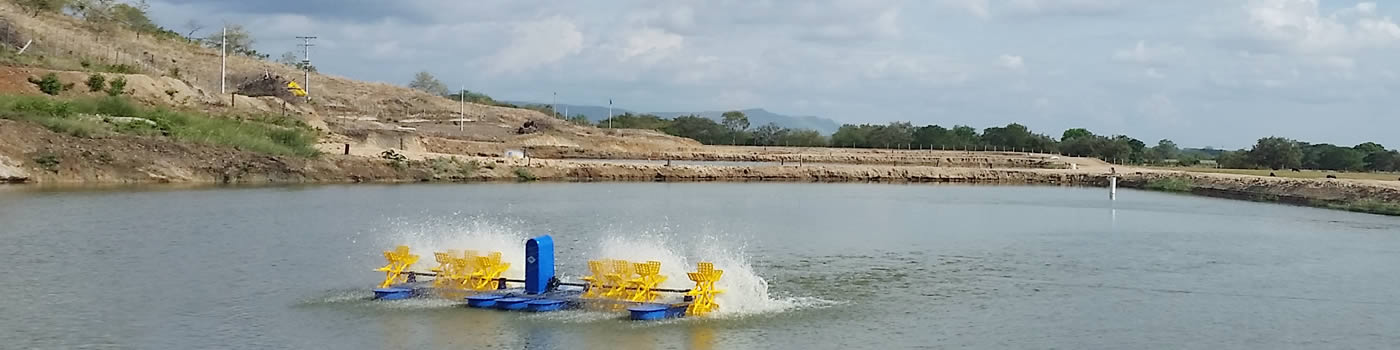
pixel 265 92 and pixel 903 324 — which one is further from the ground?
pixel 265 92

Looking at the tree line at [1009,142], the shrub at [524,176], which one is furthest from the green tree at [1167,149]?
the shrub at [524,176]

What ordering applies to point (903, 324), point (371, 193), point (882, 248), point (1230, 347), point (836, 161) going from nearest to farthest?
point (1230, 347), point (903, 324), point (882, 248), point (371, 193), point (836, 161)

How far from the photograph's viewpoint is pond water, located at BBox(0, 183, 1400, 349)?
67.3ft

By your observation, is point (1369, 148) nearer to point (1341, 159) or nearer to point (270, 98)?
point (1341, 159)

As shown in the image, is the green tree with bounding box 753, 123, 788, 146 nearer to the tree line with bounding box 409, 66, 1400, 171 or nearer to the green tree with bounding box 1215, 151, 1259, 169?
the tree line with bounding box 409, 66, 1400, 171

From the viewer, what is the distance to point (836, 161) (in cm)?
10669

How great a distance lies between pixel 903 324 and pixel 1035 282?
7340mm

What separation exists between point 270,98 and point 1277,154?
3168 inches

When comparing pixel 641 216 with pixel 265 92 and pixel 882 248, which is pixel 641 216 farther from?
pixel 265 92

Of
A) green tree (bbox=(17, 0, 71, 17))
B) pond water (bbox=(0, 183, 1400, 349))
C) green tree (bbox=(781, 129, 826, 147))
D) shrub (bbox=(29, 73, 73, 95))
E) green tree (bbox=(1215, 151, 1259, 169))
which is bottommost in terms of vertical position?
pond water (bbox=(0, 183, 1400, 349))

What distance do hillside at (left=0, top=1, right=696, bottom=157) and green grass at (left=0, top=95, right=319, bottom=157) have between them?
4767mm

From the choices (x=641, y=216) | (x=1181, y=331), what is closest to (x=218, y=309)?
(x=1181, y=331)

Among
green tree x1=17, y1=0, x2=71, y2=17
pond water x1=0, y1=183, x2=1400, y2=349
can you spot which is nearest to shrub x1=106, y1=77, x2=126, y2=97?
pond water x1=0, y1=183, x2=1400, y2=349

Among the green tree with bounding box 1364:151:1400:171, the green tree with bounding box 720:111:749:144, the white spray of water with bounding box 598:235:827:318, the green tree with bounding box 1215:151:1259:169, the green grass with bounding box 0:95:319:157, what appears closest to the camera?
the white spray of water with bounding box 598:235:827:318
